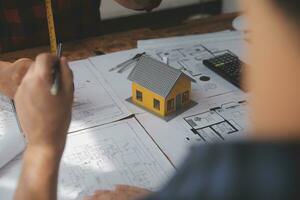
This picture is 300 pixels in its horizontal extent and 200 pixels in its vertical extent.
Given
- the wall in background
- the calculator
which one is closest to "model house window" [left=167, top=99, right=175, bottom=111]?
the calculator

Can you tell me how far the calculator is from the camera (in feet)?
4.43

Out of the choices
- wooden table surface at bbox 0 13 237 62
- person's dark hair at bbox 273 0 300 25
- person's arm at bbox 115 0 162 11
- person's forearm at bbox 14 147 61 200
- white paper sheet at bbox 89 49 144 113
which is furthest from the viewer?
person's arm at bbox 115 0 162 11

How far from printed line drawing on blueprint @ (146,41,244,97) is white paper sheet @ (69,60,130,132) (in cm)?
22

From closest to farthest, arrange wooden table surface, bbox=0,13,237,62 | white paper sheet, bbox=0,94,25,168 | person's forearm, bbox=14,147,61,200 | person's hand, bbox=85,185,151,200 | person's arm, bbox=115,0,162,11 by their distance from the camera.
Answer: person's forearm, bbox=14,147,61,200
person's hand, bbox=85,185,151,200
white paper sheet, bbox=0,94,25,168
wooden table surface, bbox=0,13,237,62
person's arm, bbox=115,0,162,11

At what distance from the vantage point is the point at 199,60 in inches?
58.2

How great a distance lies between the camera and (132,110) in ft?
4.09

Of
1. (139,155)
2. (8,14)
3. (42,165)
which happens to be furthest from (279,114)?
(8,14)

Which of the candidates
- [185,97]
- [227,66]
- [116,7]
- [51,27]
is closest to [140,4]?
[51,27]

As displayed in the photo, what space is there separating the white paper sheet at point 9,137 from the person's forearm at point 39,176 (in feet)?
0.81

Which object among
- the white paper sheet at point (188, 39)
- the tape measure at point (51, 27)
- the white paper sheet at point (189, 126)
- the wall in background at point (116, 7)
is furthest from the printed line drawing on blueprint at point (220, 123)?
the wall in background at point (116, 7)

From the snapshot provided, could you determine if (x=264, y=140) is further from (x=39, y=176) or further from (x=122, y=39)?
(x=122, y=39)

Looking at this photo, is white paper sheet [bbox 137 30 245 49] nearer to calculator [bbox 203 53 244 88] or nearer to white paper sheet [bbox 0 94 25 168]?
calculator [bbox 203 53 244 88]

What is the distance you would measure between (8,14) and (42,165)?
3.20 feet

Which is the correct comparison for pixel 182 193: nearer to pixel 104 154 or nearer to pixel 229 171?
pixel 229 171
